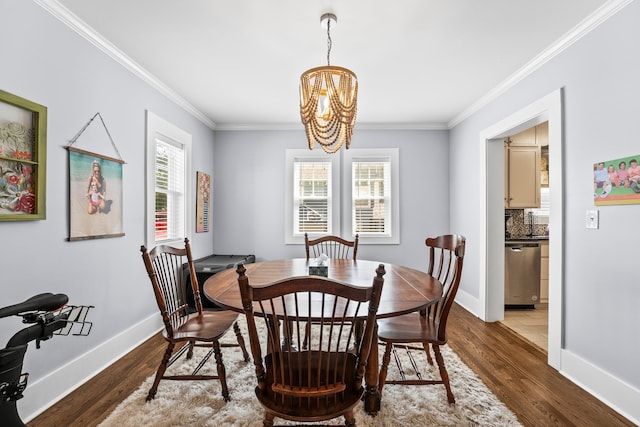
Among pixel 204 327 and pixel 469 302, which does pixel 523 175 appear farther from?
pixel 204 327

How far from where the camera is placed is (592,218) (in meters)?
2.32

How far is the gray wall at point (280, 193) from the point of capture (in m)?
4.87

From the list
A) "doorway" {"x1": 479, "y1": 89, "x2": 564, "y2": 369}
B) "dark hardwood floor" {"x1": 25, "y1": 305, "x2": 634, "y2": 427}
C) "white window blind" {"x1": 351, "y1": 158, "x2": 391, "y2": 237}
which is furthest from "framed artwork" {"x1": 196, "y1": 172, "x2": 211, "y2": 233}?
"doorway" {"x1": 479, "y1": 89, "x2": 564, "y2": 369}

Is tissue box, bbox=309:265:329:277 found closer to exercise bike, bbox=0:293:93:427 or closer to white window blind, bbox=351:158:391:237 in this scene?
exercise bike, bbox=0:293:93:427

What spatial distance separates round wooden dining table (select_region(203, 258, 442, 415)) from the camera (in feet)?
5.52

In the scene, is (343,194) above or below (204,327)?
above

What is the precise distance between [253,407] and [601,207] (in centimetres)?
261

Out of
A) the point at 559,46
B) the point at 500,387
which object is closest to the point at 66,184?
the point at 500,387

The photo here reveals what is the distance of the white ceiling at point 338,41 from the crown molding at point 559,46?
12 millimetres

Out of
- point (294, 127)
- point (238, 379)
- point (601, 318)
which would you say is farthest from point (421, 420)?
point (294, 127)

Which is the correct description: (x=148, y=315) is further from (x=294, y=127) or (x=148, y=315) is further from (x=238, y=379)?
(x=294, y=127)

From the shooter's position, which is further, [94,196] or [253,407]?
[94,196]

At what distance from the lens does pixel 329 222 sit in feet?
16.0

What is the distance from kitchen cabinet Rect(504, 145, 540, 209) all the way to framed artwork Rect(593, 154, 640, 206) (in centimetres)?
208
